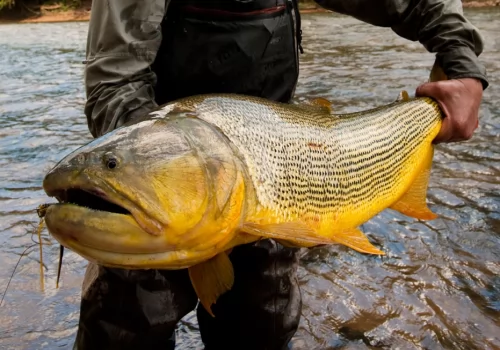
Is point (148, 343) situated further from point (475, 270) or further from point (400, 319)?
point (475, 270)

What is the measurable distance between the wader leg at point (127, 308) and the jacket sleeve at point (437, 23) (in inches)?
65.1

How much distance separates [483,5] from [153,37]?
22.7 meters

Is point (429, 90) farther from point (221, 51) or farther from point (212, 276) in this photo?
point (212, 276)

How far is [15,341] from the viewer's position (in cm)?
274

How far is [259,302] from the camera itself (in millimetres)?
2469

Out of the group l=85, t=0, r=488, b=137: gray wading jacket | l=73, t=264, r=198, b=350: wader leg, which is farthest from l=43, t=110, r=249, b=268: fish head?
l=73, t=264, r=198, b=350: wader leg

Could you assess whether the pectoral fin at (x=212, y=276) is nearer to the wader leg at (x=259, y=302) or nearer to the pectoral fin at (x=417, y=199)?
the wader leg at (x=259, y=302)

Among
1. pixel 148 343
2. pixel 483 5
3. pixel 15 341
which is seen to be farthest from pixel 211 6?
pixel 483 5

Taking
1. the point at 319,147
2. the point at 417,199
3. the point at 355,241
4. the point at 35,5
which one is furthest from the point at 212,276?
the point at 35,5

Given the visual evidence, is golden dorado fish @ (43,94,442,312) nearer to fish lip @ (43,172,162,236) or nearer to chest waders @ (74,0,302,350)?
fish lip @ (43,172,162,236)

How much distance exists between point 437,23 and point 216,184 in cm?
180

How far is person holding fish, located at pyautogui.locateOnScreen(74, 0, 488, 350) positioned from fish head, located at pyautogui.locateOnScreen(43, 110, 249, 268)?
1.06ft

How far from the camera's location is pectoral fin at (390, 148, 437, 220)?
2.53m

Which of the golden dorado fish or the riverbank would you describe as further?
the riverbank
